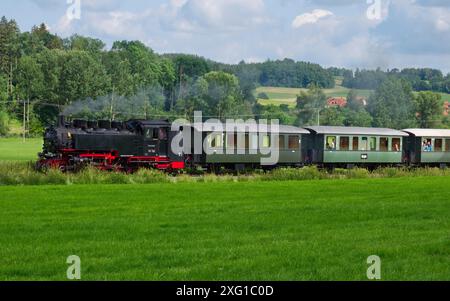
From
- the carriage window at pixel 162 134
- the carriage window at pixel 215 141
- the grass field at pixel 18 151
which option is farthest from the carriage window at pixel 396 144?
the grass field at pixel 18 151

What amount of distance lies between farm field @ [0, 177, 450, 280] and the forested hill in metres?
43.5

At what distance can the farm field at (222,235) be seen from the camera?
938 cm

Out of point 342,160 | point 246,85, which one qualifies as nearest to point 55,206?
point 342,160

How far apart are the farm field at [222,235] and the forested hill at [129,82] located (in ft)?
143

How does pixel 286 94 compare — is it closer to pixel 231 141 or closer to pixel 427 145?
pixel 427 145

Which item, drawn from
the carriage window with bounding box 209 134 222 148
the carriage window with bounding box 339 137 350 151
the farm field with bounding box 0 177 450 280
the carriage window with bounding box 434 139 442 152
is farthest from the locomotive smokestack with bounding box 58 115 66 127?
the carriage window with bounding box 434 139 442 152

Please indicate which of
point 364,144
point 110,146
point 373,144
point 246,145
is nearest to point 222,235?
point 110,146

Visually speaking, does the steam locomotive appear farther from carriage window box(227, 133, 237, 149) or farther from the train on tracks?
carriage window box(227, 133, 237, 149)

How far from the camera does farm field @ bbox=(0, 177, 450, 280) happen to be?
9375 millimetres

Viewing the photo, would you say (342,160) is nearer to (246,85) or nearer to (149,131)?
(149,131)

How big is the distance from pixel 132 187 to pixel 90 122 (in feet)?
36.0

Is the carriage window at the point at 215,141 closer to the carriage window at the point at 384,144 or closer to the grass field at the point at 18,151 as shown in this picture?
the carriage window at the point at 384,144

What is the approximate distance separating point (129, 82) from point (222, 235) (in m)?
78.6

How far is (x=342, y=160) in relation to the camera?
4075 centimetres
